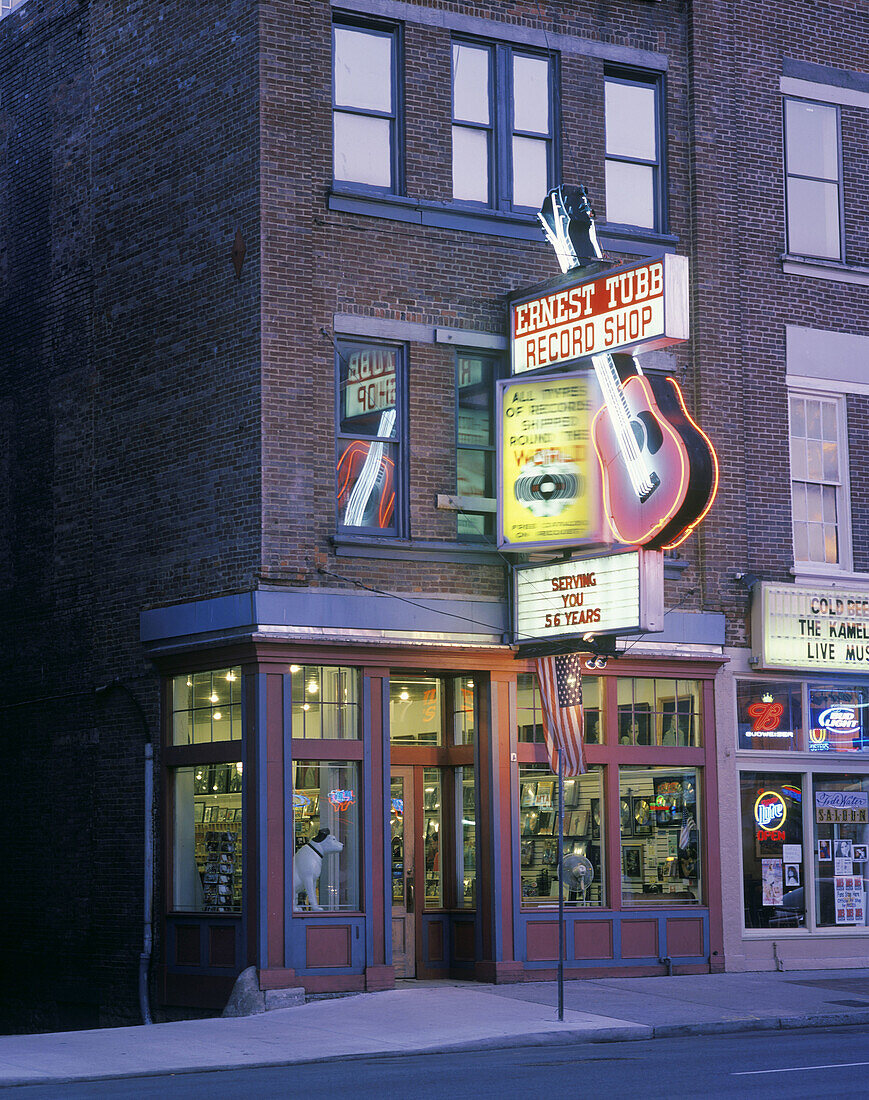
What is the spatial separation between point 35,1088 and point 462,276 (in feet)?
34.2

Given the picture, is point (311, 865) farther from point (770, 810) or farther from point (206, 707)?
point (770, 810)

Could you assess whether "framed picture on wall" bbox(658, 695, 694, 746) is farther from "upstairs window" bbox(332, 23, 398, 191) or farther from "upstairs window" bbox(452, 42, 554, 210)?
"upstairs window" bbox(332, 23, 398, 191)

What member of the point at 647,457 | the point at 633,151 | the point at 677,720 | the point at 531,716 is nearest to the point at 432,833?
the point at 531,716

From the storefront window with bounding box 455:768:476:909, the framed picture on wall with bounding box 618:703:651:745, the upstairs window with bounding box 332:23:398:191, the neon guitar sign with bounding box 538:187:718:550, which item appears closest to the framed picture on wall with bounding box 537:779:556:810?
the storefront window with bounding box 455:768:476:909

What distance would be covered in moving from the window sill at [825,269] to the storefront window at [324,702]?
318 inches

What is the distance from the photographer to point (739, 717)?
20.8 meters

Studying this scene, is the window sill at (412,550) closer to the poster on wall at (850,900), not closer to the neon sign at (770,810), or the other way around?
the neon sign at (770,810)

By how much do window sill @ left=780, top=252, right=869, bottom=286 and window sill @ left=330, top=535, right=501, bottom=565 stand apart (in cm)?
587

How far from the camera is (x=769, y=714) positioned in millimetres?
20969

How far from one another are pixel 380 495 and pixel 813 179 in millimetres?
7689

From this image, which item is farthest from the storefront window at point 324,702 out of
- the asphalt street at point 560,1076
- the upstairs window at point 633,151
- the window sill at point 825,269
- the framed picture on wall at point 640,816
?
the window sill at point 825,269

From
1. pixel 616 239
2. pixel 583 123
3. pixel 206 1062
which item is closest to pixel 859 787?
pixel 616 239

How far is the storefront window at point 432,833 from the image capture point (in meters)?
19.6

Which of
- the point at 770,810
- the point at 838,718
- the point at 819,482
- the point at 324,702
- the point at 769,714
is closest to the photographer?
the point at 324,702
